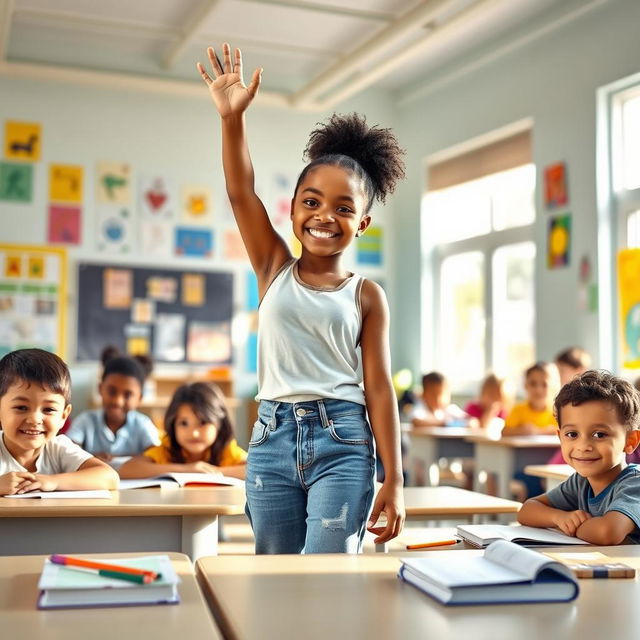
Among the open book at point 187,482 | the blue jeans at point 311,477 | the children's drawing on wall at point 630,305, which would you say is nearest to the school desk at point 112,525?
the open book at point 187,482

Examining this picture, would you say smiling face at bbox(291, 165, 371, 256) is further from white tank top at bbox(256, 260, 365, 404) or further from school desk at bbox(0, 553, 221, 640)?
school desk at bbox(0, 553, 221, 640)

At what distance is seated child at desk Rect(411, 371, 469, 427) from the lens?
601 centimetres

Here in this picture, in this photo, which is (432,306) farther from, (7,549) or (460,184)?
(7,549)

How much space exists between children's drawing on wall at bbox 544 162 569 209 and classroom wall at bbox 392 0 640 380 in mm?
48

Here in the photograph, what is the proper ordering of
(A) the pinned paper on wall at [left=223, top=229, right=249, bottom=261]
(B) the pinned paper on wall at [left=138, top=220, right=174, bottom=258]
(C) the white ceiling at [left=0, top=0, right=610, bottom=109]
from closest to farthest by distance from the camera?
(C) the white ceiling at [left=0, top=0, right=610, bottom=109]
(B) the pinned paper on wall at [left=138, top=220, right=174, bottom=258]
(A) the pinned paper on wall at [left=223, top=229, right=249, bottom=261]

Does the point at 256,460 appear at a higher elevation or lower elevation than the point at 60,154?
lower

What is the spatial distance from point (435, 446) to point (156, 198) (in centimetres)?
315

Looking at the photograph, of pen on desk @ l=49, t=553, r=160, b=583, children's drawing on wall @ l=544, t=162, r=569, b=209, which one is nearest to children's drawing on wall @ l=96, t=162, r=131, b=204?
children's drawing on wall @ l=544, t=162, r=569, b=209

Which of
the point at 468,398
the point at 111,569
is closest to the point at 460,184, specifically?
the point at 468,398

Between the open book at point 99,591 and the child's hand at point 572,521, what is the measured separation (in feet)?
3.20

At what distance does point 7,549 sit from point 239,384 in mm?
5429

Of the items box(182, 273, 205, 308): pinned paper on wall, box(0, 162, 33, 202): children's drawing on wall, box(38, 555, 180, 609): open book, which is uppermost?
box(0, 162, 33, 202): children's drawing on wall

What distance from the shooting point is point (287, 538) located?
1608mm

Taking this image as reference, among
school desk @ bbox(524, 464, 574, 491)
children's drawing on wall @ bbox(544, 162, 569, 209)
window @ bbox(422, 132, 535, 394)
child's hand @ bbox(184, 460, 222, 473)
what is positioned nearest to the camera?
child's hand @ bbox(184, 460, 222, 473)
